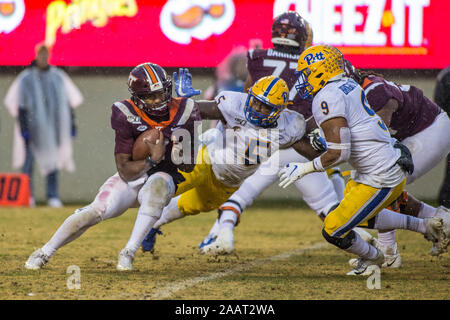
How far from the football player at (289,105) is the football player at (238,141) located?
0.41 meters

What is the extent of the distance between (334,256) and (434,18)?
4847mm

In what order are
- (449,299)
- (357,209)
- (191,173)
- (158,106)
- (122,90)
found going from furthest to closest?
(122,90), (191,173), (158,106), (357,209), (449,299)

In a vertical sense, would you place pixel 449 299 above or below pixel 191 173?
below

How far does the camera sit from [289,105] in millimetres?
6539

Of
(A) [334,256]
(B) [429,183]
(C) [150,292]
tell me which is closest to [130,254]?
(C) [150,292]

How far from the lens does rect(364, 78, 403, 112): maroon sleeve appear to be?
227 inches

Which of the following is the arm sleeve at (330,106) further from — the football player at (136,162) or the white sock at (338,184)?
the white sock at (338,184)

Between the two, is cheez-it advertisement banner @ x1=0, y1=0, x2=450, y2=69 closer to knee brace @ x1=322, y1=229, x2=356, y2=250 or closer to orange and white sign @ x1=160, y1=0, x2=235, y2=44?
orange and white sign @ x1=160, y1=0, x2=235, y2=44

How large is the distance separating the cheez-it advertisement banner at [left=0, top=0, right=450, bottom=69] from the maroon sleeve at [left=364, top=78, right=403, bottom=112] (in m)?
4.36

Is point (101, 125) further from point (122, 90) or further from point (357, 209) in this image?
point (357, 209)

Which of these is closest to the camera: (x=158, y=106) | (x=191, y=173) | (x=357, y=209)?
(x=357, y=209)

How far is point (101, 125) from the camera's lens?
11.5 m

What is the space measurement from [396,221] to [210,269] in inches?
57.1

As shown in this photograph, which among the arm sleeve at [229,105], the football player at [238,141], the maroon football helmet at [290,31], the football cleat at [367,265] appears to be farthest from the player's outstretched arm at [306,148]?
the maroon football helmet at [290,31]
